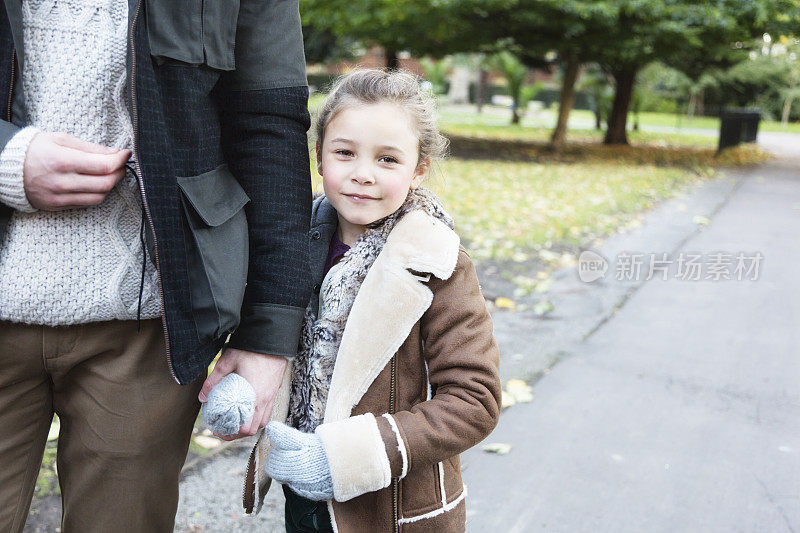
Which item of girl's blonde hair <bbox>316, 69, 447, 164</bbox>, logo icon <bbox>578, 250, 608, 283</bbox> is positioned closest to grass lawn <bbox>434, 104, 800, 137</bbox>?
logo icon <bbox>578, 250, 608, 283</bbox>

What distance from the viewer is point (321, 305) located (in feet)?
5.99

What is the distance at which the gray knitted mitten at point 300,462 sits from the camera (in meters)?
1.60

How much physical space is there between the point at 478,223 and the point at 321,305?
630cm

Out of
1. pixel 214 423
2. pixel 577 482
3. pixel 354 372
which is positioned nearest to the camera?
pixel 214 423

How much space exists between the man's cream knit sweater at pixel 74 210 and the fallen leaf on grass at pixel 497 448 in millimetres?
2316

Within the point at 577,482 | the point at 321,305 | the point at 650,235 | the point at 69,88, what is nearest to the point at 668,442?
the point at 577,482

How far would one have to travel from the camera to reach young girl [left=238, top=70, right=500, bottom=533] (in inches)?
64.0

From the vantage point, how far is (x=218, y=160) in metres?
1.62

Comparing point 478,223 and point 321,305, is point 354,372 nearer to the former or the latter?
point 321,305

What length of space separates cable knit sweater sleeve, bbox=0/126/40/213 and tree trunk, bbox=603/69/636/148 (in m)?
19.3

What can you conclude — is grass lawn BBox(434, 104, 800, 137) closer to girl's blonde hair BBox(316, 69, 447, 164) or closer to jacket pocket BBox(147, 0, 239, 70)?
girl's blonde hair BBox(316, 69, 447, 164)

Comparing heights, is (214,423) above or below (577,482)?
above

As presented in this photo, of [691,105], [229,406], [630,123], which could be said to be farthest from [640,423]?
[691,105]

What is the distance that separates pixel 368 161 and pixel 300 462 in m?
0.67
